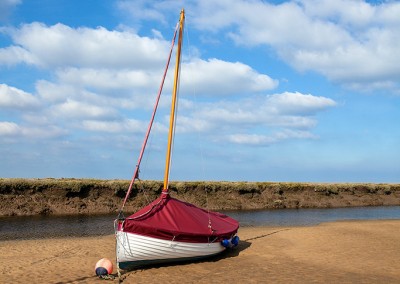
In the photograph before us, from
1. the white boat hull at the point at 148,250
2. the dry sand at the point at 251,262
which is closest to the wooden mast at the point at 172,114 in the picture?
the white boat hull at the point at 148,250

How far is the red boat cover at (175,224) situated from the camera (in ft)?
54.4

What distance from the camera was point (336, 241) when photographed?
25484 mm

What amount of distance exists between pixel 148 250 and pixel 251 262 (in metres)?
5.67

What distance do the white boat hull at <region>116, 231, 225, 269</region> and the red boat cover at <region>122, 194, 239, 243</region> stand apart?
219mm

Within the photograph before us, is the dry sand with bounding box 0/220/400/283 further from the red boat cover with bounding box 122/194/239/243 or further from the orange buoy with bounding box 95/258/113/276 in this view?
the red boat cover with bounding box 122/194/239/243

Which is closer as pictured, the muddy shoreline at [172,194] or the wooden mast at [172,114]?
the wooden mast at [172,114]

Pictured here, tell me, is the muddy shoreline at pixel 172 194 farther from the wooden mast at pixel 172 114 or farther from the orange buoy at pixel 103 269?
the orange buoy at pixel 103 269

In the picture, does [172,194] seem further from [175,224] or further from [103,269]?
[103,269]

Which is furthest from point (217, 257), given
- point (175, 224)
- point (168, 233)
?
point (168, 233)

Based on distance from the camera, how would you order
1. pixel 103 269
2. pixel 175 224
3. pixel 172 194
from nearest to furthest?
1. pixel 103 269
2. pixel 175 224
3. pixel 172 194

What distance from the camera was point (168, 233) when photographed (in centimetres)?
1700

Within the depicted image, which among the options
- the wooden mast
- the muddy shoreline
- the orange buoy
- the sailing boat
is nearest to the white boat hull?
the sailing boat

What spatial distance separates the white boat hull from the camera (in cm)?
1627

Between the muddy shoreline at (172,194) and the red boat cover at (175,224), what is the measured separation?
50.6 feet
